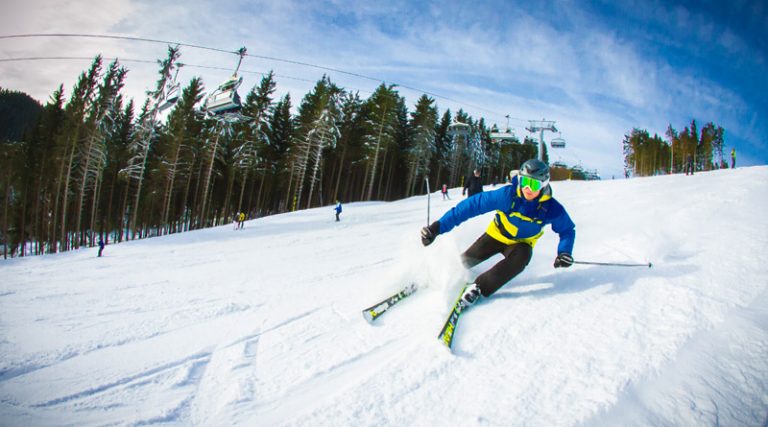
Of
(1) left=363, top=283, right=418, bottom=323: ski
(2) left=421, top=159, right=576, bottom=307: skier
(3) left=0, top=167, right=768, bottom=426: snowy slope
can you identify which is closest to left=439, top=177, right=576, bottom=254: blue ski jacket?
(2) left=421, top=159, right=576, bottom=307: skier

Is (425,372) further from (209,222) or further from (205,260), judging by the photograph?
(209,222)

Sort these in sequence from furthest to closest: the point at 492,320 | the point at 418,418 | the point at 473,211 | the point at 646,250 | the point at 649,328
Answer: the point at 646,250 < the point at 473,211 < the point at 492,320 < the point at 649,328 < the point at 418,418

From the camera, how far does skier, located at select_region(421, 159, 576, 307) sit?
10.3ft

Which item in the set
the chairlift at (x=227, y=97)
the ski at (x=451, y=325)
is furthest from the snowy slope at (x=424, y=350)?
the chairlift at (x=227, y=97)

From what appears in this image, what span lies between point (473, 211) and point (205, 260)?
7.13 meters

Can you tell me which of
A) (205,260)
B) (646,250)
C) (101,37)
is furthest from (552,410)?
(101,37)

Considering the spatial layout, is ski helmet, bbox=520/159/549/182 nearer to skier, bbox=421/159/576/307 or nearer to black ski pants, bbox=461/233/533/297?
skier, bbox=421/159/576/307

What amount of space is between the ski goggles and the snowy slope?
1.11 metres

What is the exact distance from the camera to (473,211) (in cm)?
349

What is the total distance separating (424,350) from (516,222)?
72.1 inches

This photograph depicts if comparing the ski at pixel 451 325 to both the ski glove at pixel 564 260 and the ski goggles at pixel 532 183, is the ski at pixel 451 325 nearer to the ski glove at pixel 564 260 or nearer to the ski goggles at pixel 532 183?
the ski glove at pixel 564 260

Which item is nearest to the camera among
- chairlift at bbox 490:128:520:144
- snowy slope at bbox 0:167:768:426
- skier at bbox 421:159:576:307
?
snowy slope at bbox 0:167:768:426

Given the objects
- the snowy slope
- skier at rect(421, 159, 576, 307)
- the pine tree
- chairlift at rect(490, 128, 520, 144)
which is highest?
the pine tree

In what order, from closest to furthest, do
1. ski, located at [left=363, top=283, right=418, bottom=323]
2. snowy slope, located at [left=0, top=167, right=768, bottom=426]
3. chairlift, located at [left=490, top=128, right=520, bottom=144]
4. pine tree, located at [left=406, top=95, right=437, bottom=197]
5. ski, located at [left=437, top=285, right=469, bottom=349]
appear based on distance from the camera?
snowy slope, located at [left=0, top=167, right=768, bottom=426]
ski, located at [left=437, top=285, right=469, bottom=349]
ski, located at [left=363, top=283, right=418, bottom=323]
chairlift, located at [left=490, top=128, right=520, bottom=144]
pine tree, located at [left=406, top=95, right=437, bottom=197]
